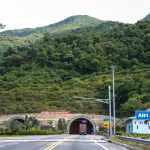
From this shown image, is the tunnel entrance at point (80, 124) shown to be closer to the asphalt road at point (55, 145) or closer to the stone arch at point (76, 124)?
the stone arch at point (76, 124)

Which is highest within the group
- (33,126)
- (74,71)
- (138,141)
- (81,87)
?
(74,71)

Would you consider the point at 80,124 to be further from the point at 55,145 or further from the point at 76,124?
the point at 55,145

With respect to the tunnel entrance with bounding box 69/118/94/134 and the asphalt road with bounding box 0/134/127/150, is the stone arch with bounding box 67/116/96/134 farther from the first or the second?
the asphalt road with bounding box 0/134/127/150

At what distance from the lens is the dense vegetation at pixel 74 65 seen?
126 metres

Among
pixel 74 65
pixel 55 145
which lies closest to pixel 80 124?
pixel 74 65

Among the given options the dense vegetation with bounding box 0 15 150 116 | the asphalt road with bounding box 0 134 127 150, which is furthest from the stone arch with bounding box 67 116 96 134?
the asphalt road with bounding box 0 134 127 150

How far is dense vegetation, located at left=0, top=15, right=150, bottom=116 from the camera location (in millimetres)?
126213

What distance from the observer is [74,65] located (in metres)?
163

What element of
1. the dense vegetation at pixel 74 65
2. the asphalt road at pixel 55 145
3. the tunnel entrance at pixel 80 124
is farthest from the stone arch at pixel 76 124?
the asphalt road at pixel 55 145

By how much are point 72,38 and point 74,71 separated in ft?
49.7

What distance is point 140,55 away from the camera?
536 ft

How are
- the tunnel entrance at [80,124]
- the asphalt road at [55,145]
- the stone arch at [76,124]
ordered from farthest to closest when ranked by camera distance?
the tunnel entrance at [80,124]
the stone arch at [76,124]
the asphalt road at [55,145]

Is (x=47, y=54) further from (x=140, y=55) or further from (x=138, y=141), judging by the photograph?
(x=138, y=141)

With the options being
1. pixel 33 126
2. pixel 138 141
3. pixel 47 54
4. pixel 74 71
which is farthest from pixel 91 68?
pixel 138 141
